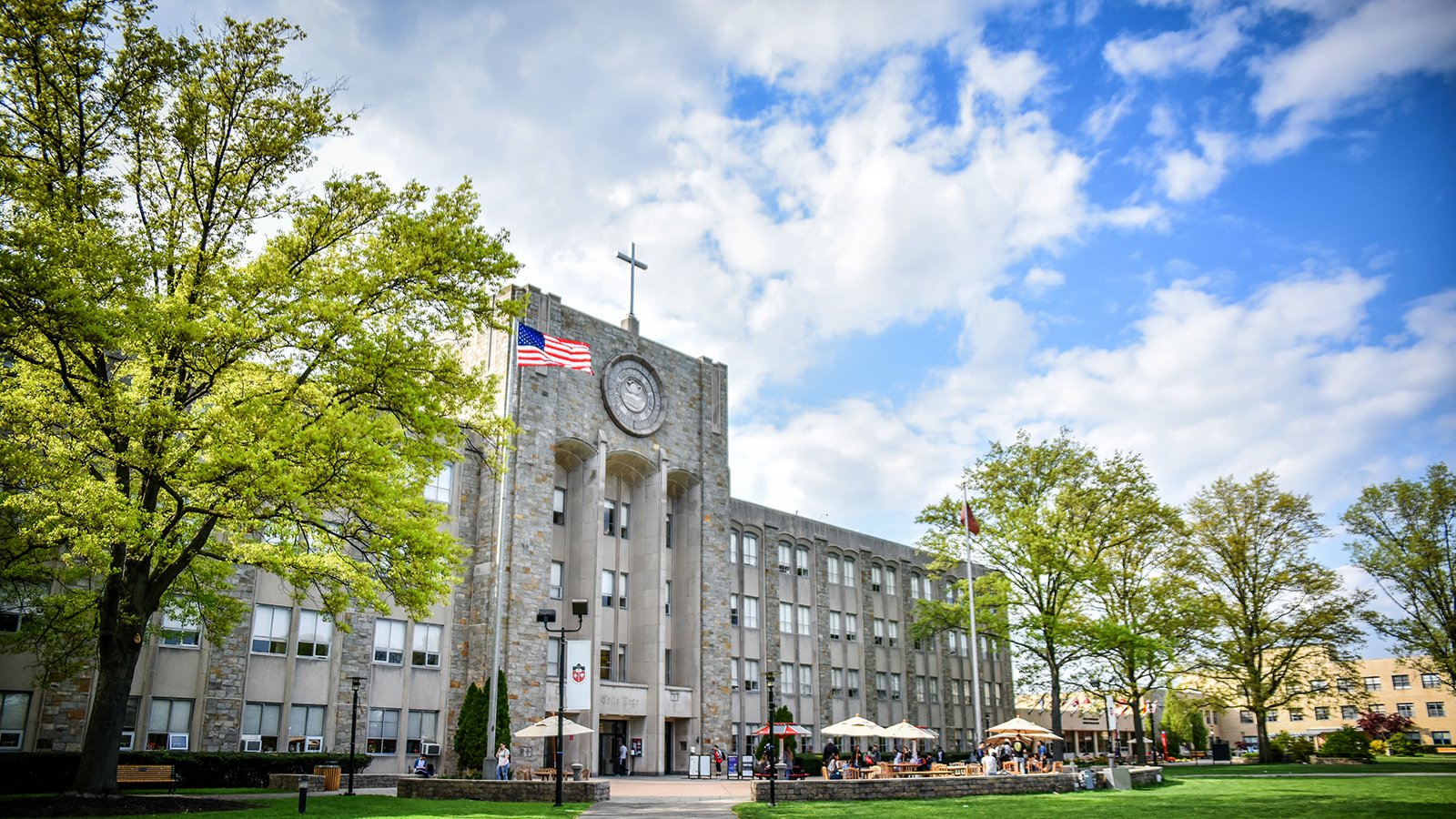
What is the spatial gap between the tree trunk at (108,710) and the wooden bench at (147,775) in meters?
4.94

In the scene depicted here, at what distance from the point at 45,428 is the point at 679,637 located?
2936cm

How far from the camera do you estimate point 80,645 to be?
76.4 ft

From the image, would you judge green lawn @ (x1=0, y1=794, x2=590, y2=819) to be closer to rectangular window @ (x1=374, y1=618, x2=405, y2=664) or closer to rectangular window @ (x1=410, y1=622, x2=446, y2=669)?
rectangular window @ (x1=374, y1=618, x2=405, y2=664)

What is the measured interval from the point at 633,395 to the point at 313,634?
17021 mm

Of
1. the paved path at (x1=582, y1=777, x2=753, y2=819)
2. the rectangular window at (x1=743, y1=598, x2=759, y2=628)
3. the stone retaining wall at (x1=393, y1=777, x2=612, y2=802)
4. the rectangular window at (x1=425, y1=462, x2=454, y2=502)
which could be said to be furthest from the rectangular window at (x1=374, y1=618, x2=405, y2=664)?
the rectangular window at (x1=743, y1=598, x2=759, y2=628)

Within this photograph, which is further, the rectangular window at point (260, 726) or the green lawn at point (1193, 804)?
the rectangular window at point (260, 726)

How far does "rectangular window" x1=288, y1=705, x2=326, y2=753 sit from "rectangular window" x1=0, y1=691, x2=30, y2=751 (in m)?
7.44

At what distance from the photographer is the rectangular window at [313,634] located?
106 feet

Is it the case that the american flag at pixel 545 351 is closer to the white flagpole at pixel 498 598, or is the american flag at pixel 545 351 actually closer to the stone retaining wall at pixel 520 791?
the white flagpole at pixel 498 598

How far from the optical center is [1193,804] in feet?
70.6

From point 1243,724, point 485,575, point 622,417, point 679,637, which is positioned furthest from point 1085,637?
point 1243,724

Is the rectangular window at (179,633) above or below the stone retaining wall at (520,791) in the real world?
above

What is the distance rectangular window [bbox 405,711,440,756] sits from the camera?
34.6m

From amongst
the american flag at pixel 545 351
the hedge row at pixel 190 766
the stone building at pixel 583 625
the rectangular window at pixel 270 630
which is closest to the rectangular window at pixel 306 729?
the stone building at pixel 583 625
